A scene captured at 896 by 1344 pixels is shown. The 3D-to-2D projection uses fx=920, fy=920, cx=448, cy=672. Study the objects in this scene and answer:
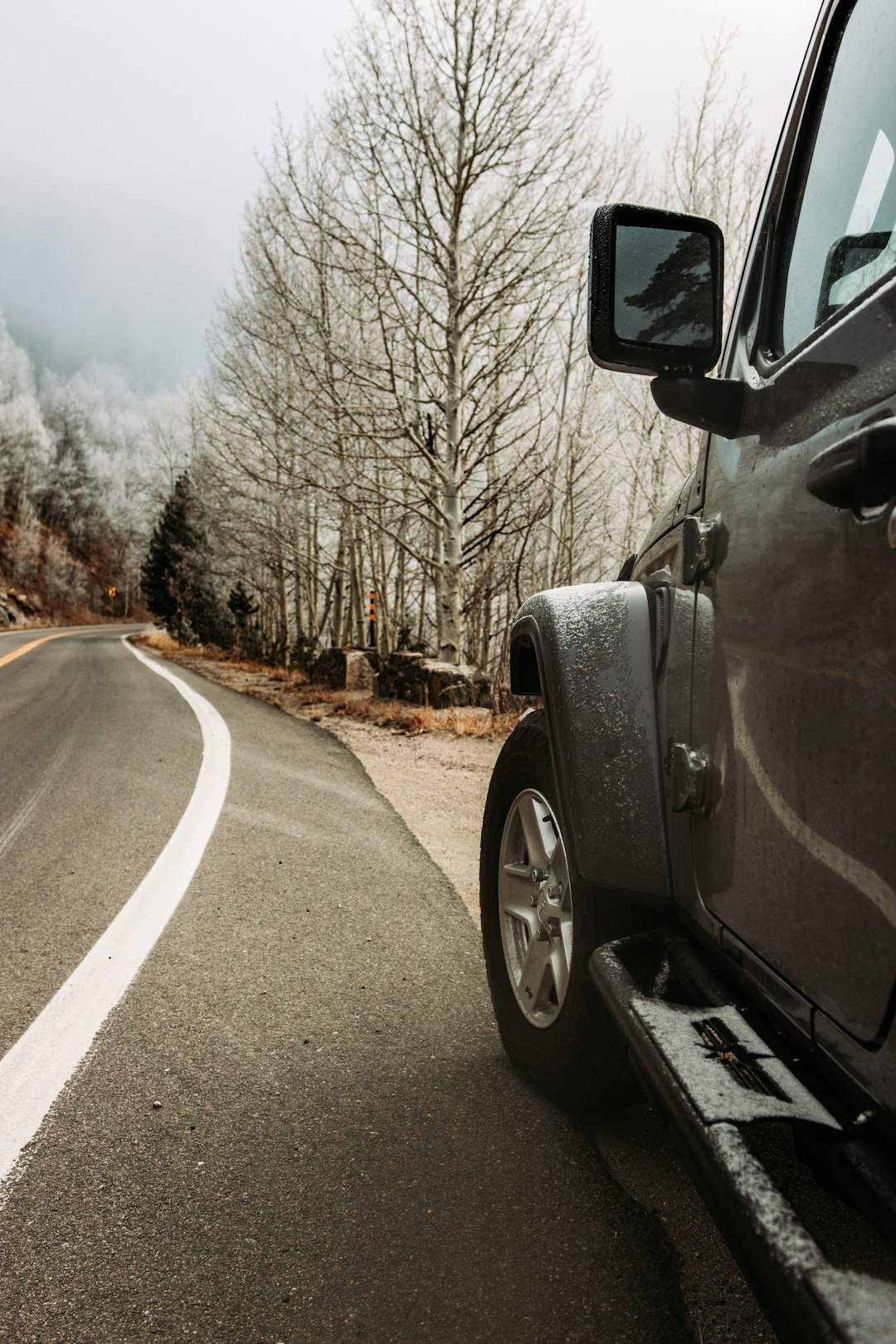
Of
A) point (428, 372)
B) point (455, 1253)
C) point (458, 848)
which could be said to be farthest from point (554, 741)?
point (428, 372)

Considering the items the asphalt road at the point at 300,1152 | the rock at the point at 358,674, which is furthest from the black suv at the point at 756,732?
the rock at the point at 358,674

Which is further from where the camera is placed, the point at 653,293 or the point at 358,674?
the point at 358,674

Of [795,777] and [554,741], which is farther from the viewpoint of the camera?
[554,741]

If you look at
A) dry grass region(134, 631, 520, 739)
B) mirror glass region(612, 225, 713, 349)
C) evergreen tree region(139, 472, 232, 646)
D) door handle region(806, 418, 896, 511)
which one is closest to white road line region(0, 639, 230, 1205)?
door handle region(806, 418, 896, 511)

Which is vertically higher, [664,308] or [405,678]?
[664,308]

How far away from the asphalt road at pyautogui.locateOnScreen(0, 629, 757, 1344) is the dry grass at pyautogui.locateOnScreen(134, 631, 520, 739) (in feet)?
17.0

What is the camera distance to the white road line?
2.33 meters

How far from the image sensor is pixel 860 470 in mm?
1176

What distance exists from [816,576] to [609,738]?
2.68 ft

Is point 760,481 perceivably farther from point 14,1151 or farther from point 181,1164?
point 14,1151

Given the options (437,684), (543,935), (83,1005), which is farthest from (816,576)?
(437,684)

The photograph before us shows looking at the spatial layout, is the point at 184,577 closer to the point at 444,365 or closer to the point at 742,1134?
the point at 444,365

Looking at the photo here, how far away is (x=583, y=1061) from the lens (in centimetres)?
224

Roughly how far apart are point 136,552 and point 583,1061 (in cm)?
9682
